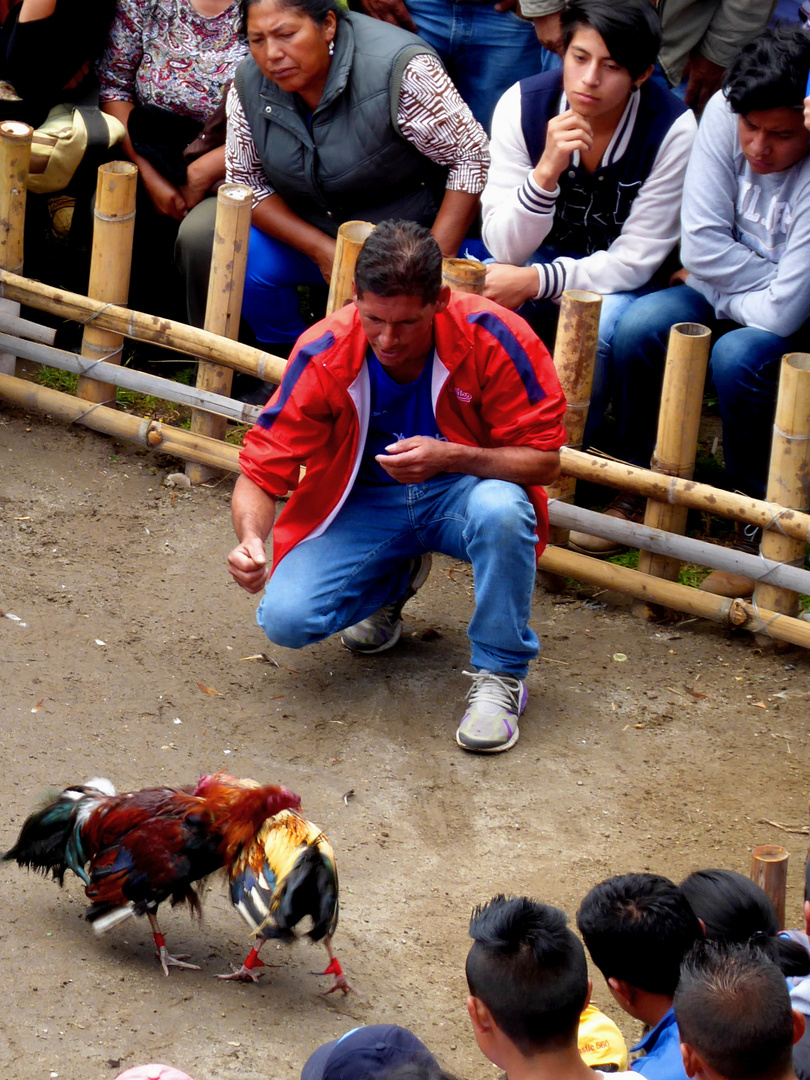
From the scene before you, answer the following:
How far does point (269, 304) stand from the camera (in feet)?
19.1

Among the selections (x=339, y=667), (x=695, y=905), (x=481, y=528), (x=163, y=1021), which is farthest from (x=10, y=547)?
(x=695, y=905)

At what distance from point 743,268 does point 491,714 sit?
200cm

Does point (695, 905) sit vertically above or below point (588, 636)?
above

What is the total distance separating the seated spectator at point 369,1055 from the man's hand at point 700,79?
4524mm

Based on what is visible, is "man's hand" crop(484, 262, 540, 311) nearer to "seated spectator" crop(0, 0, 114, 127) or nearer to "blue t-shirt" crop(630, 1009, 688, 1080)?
"seated spectator" crop(0, 0, 114, 127)

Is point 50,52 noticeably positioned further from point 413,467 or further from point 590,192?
point 413,467

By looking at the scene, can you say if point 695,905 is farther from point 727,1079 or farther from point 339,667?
point 339,667

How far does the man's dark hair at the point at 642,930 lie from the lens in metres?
2.56

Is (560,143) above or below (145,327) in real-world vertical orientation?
above

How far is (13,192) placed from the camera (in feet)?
19.0

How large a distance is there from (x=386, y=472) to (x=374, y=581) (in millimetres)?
395

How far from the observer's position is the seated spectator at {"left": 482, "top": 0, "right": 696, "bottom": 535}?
5.02 meters

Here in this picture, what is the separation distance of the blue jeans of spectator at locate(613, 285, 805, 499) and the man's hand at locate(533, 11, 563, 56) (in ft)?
3.88

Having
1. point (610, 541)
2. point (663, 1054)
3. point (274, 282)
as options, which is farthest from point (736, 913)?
point (274, 282)
